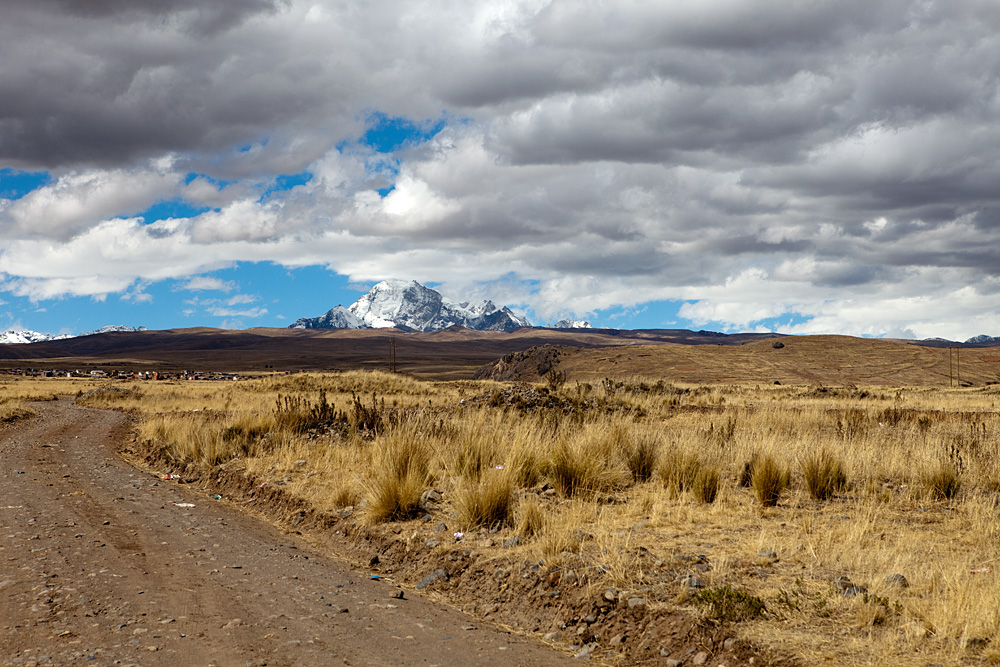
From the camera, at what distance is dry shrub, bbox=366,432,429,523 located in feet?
31.2

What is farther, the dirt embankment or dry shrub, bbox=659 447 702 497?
dry shrub, bbox=659 447 702 497

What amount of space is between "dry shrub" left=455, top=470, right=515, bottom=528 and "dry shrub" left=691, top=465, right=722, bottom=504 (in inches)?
98.1

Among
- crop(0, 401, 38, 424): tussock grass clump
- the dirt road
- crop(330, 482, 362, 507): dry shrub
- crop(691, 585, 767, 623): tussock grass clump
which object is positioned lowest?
crop(0, 401, 38, 424): tussock grass clump

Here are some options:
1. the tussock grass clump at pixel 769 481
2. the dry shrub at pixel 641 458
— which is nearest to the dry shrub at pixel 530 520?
the tussock grass clump at pixel 769 481

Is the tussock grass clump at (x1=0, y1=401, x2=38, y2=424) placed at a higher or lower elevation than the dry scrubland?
lower

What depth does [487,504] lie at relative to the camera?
28.6ft

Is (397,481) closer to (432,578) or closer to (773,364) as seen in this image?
(432,578)

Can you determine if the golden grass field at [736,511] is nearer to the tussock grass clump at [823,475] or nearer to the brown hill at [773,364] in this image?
the tussock grass clump at [823,475]

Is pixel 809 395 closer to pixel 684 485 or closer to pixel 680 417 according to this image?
pixel 680 417

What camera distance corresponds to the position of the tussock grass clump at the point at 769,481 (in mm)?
9344

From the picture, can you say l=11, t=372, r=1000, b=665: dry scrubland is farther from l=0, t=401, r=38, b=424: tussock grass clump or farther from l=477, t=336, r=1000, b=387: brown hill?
l=477, t=336, r=1000, b=387: brown hill

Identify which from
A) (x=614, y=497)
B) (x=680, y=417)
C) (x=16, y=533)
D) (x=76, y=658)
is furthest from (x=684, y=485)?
(x=680, y=417)

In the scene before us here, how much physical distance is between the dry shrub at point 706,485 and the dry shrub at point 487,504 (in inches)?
98.1

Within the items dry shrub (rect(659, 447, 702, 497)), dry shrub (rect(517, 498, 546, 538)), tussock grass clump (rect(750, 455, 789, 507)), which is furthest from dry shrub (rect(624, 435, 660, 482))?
dry shrub (rect(517, 498, 546, 538))
